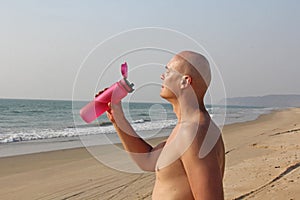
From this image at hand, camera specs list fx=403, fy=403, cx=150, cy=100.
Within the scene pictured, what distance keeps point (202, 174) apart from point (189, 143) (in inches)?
6.3

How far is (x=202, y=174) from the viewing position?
1871 millimetres

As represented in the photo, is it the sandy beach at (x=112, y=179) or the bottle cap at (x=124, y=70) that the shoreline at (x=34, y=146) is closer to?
the sandy beach at (x=112, y=179)

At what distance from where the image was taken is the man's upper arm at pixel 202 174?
1.85 m

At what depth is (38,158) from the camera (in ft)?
43.1

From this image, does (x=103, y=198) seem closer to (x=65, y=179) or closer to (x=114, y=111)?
(x=65, y=179)

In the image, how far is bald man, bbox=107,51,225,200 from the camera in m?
1.89

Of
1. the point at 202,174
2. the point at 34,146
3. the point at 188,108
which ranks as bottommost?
the point at 202,174

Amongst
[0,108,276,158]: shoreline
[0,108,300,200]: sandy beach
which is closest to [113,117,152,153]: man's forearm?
[0,108,300,200]: sandy beach

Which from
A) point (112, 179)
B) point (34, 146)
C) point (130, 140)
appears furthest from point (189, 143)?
point (34, 146)

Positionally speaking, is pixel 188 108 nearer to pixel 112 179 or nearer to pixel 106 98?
pixel 106 98

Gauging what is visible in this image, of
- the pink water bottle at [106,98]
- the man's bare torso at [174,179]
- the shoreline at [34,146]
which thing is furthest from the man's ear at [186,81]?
the shoreline at [34,146]

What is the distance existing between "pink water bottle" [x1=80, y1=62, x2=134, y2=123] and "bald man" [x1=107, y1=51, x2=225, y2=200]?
11.1 inches

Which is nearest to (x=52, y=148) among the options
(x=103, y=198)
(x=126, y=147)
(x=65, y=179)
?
(x=65, y=179)

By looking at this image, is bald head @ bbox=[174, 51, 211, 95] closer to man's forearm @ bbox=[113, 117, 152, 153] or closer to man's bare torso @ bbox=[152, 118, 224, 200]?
man's bare torso @ bbox=[152, 118, 224, 200]
